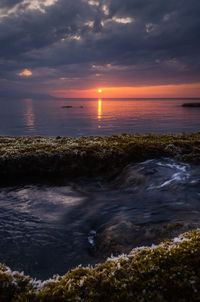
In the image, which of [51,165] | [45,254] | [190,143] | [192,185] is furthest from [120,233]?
[190,143]

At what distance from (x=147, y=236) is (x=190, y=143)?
10543 mm

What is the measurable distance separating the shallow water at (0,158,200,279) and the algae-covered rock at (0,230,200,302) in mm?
1899

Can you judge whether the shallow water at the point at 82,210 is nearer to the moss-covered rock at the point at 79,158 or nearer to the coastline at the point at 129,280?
the moss-covered rock at the point at 79,158

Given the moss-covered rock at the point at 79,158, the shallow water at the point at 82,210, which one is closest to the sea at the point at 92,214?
the shallow water at the point at 82,210

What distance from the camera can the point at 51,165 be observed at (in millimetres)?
13750

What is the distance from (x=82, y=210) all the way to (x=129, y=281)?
19.3 feet

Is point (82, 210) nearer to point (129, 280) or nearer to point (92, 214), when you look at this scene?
point (92, 214)

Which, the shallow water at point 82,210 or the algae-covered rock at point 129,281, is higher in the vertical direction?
the algae-covered rock at point 129,281

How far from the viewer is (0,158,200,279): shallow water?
6.61 meters

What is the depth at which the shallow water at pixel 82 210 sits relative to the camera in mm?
6609

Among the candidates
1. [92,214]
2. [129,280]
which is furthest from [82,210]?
[129,280]

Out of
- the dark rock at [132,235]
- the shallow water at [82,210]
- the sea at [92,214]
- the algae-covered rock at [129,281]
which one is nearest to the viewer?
the algae-covered rock at [129,281]

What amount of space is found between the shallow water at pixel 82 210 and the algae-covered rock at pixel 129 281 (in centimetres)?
190

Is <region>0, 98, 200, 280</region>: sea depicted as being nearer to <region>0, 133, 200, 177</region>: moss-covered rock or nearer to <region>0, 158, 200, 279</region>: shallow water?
<region>0, 158, 200, 279</region>: shallow water
